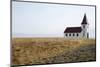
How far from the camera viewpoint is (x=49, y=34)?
99.4 inches

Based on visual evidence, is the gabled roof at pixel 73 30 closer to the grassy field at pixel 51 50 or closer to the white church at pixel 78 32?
the white church at pixel 78 32

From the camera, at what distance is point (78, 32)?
2.64 meters

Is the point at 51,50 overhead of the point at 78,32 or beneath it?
beneath

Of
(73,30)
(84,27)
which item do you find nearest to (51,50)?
(73,30)

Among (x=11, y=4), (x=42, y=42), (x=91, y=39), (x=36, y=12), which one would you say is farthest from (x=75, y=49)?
(x=11, y=4)

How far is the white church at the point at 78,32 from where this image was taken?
8.48ft

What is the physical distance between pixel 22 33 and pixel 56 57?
1.69 feet

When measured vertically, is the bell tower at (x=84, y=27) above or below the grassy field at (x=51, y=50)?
above

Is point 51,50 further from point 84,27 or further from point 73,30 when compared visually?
point 84,27

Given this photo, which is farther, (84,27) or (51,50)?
(84,27)

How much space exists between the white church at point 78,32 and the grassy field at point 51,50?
0.06 metres

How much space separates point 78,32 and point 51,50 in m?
0.42

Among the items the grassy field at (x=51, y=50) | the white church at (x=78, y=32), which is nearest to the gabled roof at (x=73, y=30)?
the white church at (x=78, y=32)

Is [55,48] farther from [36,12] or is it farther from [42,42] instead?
[36,12]
